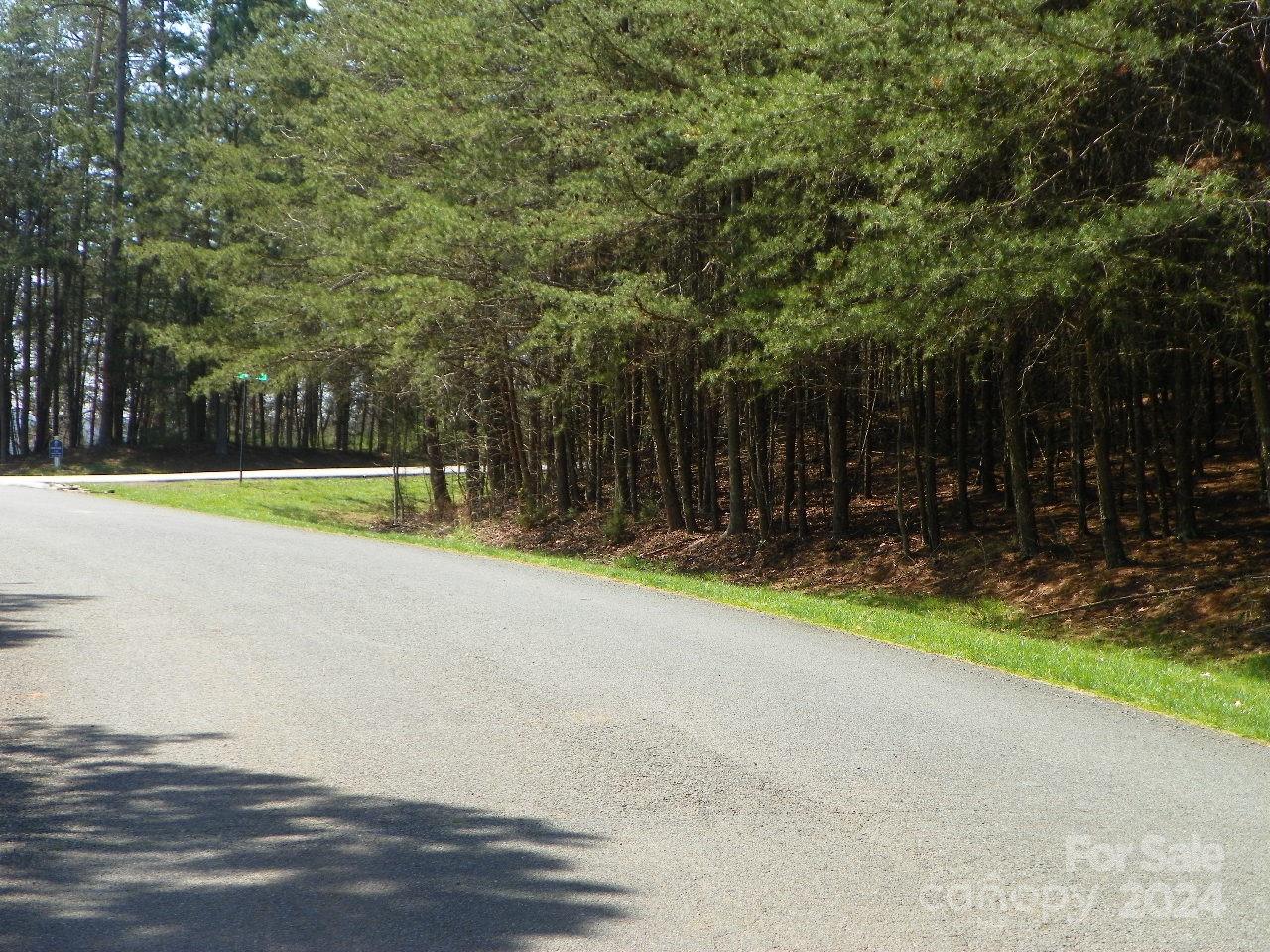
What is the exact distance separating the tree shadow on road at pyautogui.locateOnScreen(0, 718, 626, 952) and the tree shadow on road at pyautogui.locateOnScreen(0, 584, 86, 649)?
3767mm

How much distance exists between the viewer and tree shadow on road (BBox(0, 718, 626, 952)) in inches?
157

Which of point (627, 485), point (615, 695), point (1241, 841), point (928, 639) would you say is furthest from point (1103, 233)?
point (627, 485)

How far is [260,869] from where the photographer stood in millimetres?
4535

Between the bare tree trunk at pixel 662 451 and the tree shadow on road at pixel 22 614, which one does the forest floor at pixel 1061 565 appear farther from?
the tree shadow on road at pixel 22 614

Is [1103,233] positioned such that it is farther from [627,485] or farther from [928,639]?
[627,485]

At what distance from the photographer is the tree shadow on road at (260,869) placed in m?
3.99

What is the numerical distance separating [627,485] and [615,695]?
18259 millimetres

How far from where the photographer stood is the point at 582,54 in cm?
1767

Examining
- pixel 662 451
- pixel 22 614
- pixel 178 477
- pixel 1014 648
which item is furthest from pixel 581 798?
pixel 178 477

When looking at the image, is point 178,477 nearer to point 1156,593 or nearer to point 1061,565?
point 1061,565

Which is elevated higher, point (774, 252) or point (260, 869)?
point (774, 252)

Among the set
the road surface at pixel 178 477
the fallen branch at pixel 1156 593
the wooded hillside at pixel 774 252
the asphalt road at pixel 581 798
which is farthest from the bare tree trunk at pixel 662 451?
the asphalt road at pixel 581 798

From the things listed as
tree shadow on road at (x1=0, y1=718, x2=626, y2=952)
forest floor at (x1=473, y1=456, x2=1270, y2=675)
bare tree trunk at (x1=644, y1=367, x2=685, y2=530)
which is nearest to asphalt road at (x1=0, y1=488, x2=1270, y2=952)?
Answer: tree shadow on road at (x1=0, y1=718, x2=626, y2=952)

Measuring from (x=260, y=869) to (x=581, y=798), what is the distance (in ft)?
5.11
